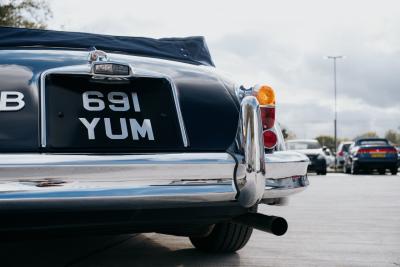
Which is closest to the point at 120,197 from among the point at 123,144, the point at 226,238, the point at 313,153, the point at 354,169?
the point at 123,144

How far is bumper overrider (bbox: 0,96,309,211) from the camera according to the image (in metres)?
2.47

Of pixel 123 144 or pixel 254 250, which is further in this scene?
pixel 254 250

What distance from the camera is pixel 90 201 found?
2.55m

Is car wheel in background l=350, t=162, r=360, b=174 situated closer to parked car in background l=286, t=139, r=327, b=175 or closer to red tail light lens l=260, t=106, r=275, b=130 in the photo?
parked car in background l=286, t=139, r=327, b=175

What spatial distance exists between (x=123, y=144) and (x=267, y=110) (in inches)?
35.5

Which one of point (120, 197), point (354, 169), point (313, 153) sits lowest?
point (354, 169)

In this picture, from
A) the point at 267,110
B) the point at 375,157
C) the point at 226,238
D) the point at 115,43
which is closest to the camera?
the point at 267,110

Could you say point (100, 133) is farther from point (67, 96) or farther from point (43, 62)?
point (43, 62)

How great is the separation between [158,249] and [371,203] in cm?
470

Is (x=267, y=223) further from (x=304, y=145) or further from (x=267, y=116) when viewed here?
(x=304, y=145)

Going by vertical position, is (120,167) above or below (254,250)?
above

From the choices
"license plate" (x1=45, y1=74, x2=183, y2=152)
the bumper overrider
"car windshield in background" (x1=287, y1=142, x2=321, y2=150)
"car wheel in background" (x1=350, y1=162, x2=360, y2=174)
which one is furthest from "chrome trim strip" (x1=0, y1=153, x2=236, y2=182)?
"car wheel in background" (x1=350, y1=162, x2=360, y2=174)

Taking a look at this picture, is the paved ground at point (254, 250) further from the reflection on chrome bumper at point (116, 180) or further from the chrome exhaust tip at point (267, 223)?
the reflection on chrome bumper at point (116, 180)

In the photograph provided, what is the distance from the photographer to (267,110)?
3238 mm
